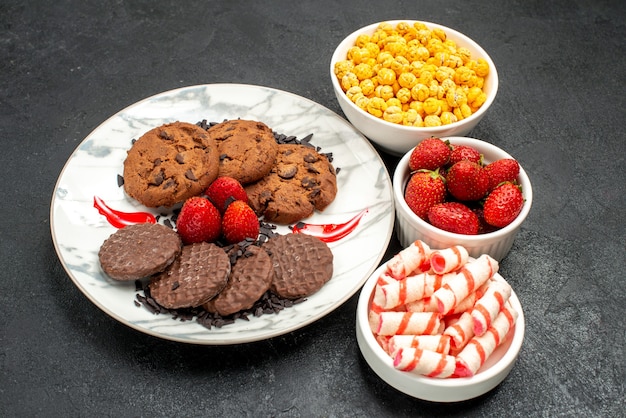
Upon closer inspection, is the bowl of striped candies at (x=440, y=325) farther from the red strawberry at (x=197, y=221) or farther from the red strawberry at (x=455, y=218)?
the red strawberry at (x=197, y=221)

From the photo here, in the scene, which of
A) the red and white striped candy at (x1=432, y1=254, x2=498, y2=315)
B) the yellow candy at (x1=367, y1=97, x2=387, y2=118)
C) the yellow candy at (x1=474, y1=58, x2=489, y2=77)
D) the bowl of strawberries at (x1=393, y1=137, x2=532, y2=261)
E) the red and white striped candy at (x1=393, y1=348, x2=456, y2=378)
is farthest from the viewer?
the yellow candy at (x1=474, y1=58, x2=489, y2=77)

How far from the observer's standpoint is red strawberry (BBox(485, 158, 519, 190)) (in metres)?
1.97

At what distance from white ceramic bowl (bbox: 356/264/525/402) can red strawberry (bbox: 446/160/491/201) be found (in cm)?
34

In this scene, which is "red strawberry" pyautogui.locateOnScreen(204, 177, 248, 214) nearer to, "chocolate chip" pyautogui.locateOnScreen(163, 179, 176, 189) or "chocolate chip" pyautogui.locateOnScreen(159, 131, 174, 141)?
"chocolate chip" pyautogui.locateOnScreen(163, 179, 176, 189)

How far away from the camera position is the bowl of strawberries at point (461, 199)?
1904 mm

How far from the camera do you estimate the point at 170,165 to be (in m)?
2.10

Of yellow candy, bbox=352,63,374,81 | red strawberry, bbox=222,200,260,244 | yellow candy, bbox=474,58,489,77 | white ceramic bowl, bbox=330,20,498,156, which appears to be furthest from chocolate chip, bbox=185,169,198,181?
yellow candy, bbox=474,58,489,77

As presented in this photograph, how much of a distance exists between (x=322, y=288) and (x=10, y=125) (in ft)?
4.86

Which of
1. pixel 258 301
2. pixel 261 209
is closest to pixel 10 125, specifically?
pixel 261 209

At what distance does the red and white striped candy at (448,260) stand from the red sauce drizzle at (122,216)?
93 centimetres

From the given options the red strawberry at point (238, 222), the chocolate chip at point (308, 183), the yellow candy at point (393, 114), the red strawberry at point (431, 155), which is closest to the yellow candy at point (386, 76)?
the yellow candy at point (393, 114)

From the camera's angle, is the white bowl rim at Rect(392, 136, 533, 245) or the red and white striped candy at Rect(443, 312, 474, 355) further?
the white bowl rim at Rect(392, 136, 533, 245)

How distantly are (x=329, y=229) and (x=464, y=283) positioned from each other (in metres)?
0.54

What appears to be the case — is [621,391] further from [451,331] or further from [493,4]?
[493,4]
